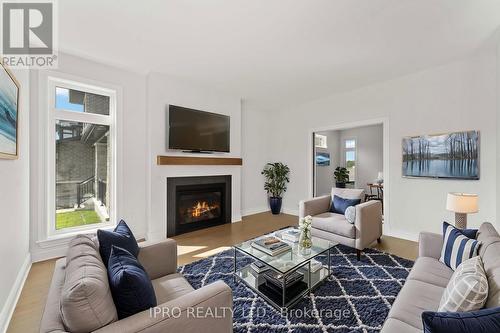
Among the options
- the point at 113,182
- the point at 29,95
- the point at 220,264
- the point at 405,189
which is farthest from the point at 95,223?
the point at 405,189

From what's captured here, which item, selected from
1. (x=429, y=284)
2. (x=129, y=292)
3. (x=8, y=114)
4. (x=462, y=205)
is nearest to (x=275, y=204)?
(x=462, y=205)

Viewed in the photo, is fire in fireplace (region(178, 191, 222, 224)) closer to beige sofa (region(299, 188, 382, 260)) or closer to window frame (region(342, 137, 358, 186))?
beige sofa (region(299, 188, 382, 260))

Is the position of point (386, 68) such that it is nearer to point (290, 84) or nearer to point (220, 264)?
point (290, 84)

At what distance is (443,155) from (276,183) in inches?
125

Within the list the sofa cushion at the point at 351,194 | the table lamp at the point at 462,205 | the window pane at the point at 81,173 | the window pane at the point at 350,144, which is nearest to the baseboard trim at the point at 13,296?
the window pane at the point at 81,173

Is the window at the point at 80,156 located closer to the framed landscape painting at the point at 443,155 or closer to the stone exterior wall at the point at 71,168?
the stone exterior wall at the point at 71,168

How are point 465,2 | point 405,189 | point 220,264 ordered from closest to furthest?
point 465,2 < point 220,264 < point 405,189

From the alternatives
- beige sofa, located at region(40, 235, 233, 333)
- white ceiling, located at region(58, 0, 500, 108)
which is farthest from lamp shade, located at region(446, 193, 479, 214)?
beige sofa, located at region(40, 235, 233, 333)

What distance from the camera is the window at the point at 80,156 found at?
299 centimetres

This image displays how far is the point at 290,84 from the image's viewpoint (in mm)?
4023

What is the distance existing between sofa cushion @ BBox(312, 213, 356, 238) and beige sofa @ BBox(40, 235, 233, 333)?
2138 mm

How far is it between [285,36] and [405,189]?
121 inches

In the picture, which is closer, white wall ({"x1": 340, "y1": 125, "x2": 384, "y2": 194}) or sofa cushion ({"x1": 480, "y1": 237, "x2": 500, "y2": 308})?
sofa cushion ({"x1": 480, "y1": 237, "x2": 500, "y2": 308})

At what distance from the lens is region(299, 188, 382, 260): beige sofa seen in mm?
2818
